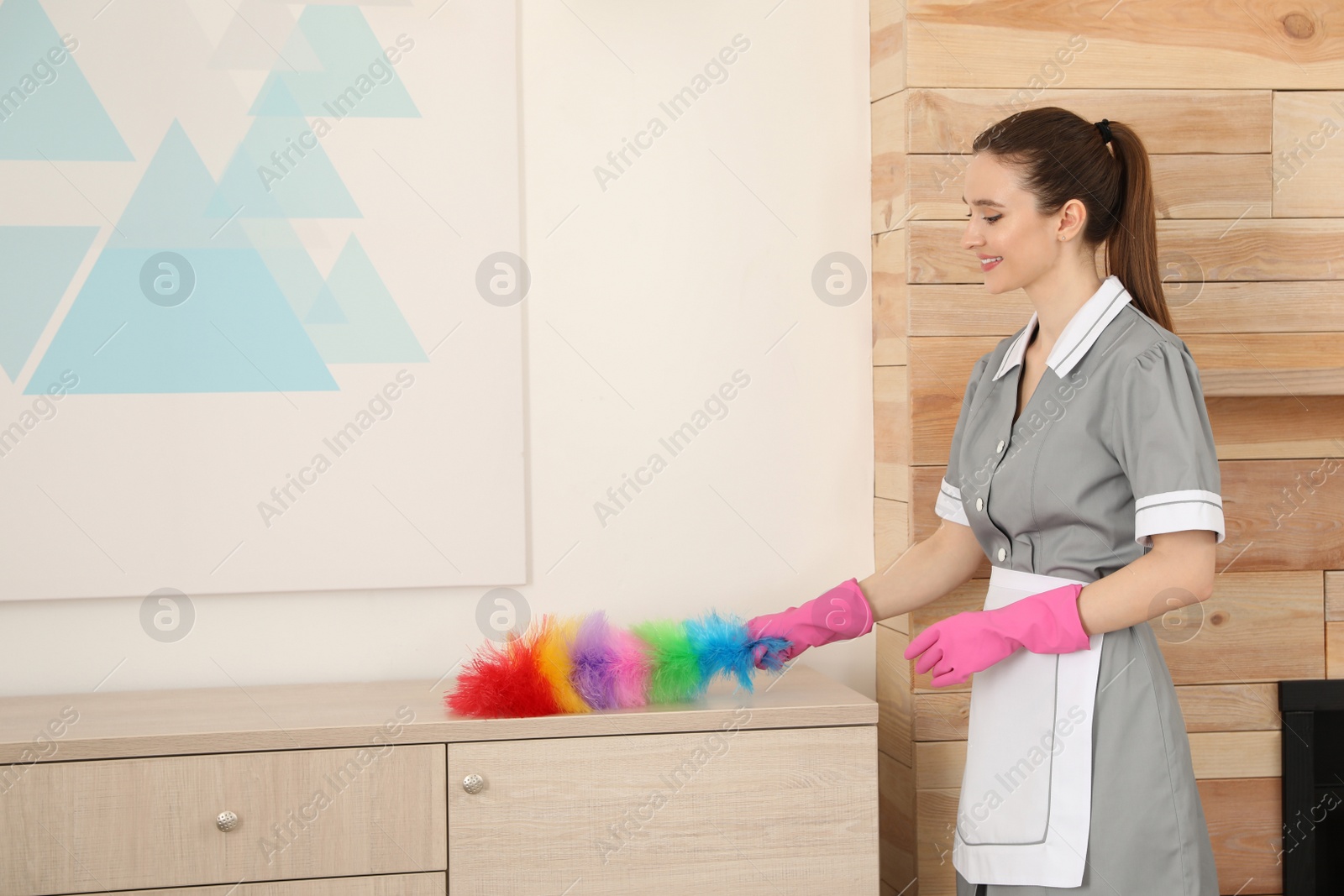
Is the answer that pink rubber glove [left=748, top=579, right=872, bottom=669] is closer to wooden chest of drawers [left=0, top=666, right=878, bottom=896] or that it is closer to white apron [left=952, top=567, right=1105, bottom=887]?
wooden chest of drawers [left=0, top=666, right=878, bottom=896]

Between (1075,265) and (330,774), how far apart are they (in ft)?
4.21

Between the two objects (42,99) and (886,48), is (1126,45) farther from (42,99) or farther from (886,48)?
(42,99)

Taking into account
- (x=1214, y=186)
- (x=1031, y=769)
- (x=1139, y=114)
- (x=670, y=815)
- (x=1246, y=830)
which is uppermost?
(x=1139, y=114)

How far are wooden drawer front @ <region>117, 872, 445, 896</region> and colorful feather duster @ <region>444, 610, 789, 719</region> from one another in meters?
0.25

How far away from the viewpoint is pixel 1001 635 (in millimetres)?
1349

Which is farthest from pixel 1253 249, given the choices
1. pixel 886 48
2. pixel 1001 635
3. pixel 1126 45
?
pixel 1001 635

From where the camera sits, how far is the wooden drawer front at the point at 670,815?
153cm

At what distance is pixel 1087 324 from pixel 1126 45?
2.60ft

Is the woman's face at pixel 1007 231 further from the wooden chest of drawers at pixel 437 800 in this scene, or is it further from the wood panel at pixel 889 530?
the wooden chest of drawers at pixel 437 800

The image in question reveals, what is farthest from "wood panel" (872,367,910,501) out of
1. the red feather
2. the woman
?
the red feather

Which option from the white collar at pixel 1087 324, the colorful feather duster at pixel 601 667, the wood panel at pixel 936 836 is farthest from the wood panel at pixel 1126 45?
the wood panel at pixel 936 836

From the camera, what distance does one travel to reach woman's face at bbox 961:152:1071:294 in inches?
55.2

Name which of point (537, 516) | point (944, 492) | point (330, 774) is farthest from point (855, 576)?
point (330, 774)

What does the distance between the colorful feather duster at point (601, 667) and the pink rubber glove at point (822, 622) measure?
0.05 ft
